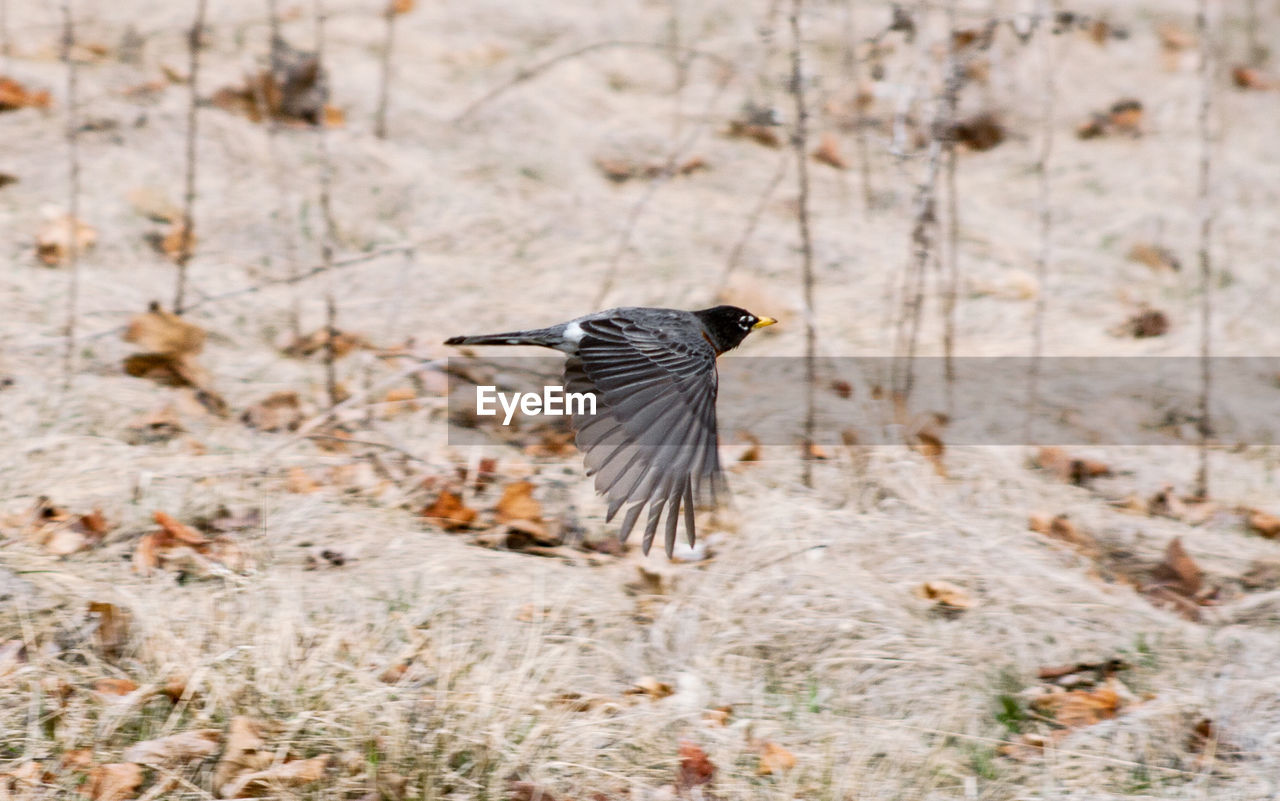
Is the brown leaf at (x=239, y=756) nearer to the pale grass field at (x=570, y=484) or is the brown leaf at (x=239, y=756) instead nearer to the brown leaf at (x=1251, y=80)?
the pale grass field at (x=570, y=484)

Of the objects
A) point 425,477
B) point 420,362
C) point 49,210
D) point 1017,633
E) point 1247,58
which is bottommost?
point 1017,633

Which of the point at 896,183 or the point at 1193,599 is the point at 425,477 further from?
the point at 896,183

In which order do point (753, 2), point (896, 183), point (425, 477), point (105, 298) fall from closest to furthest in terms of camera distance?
1. point (425, 477)
2. point (105, 298)
3. point (896, 183)
4. point (753, 2)

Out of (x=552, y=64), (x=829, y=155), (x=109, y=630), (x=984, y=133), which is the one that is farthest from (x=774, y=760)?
(x=984, y=133)

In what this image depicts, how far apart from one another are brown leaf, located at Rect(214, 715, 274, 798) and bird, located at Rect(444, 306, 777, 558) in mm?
830

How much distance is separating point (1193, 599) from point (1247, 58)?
222 inches

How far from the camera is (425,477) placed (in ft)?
11.8

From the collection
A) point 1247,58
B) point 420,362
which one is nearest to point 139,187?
point 420,362

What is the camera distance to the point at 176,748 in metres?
2.34

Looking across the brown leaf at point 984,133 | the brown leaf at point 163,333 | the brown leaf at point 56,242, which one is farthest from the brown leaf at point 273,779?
the brown leaf at point 984,133

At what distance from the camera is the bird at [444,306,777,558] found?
2.62m

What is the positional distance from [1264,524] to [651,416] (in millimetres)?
2197

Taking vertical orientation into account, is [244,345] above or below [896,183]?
below

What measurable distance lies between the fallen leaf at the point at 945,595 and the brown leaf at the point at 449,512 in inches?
49.5
